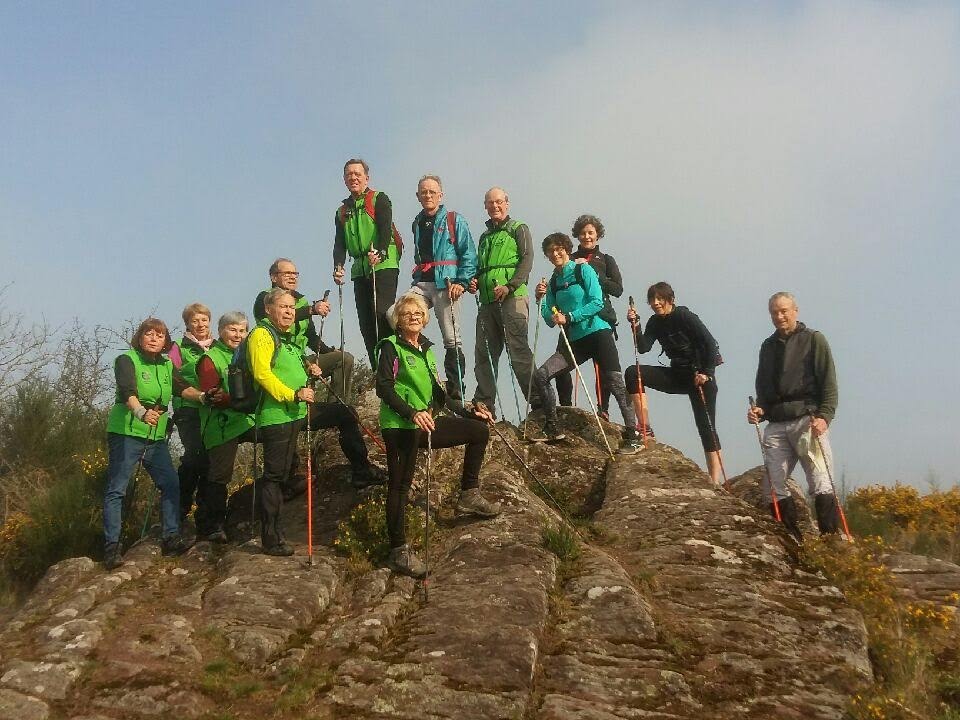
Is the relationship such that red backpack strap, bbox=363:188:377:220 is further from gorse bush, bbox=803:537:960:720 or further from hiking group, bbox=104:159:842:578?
gorse bush, bbox=803:537:960:720

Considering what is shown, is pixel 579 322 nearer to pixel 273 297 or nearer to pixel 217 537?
pixel 273 297

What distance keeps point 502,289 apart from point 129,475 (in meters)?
4.62

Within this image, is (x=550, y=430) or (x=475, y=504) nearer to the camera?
(x=475, y=504)

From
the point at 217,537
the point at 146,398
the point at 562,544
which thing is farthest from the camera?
the point at 217,537

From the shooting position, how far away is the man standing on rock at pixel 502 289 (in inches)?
394

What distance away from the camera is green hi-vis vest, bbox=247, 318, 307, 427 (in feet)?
23.9

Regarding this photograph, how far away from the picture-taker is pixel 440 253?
9766 millimetres

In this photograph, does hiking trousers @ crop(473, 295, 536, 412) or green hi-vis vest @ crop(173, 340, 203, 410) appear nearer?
green hi-vis vest @ crop(173, 340, 203, 410)

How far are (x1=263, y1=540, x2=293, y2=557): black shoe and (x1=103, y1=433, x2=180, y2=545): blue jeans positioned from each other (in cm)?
122

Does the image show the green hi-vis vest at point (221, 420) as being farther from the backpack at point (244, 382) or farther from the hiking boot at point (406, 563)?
the hiking boot at point (406, 563)

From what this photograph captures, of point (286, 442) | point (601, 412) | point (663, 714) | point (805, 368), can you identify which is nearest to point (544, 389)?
point (601, 412)

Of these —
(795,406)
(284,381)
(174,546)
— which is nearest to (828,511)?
(795,406)

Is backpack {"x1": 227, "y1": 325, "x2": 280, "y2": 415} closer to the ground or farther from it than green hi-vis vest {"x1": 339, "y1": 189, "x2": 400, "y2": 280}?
closer to the ground

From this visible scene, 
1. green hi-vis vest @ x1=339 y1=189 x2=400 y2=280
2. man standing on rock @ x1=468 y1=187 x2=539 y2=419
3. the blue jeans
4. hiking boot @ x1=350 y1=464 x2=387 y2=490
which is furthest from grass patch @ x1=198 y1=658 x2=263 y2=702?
man standing on rock @ x1=468 y1=187 x2=539 y2=419
